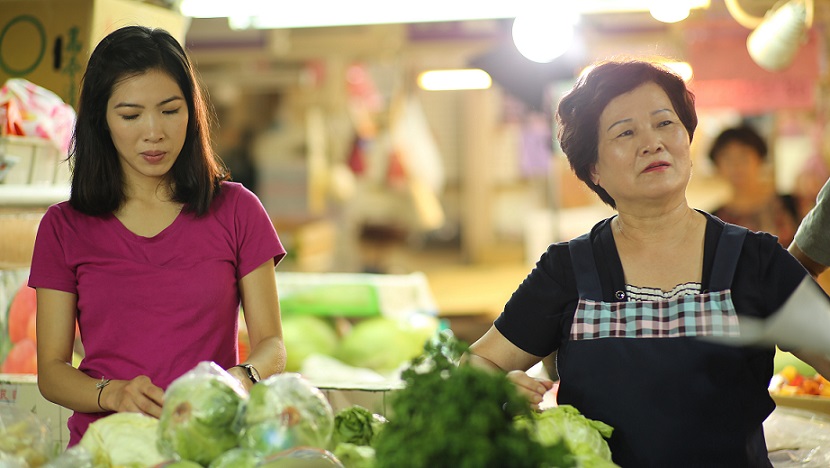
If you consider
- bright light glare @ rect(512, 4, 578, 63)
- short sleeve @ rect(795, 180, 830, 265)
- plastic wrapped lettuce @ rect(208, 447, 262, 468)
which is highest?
bright light glare @ rect(512, 4, 578, 63)

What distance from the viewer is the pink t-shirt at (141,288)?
2.10 meters

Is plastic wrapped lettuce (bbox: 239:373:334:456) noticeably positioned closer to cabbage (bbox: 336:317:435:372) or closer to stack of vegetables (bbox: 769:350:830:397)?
stack of vegetables (bbox: 769:350:830:397)

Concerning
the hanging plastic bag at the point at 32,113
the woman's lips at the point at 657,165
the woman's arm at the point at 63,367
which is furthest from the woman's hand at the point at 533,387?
the hanging plastic bag at the point at 32,113

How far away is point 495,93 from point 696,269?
30.3ft

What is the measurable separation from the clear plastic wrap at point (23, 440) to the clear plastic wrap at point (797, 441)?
5.67 ft

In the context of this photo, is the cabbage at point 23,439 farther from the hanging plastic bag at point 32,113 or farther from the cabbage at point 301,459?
the hanging plastic bag at point 32,113

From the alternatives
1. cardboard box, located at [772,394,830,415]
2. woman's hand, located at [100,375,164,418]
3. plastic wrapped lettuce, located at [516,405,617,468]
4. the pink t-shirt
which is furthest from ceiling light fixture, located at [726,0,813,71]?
woman's hand, located at [100,375,164,418]

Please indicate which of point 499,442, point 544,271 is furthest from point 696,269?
point 499,442

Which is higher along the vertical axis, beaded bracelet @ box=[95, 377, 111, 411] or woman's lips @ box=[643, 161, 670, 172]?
woman's lips @ box=[643, 161, 670, 172]

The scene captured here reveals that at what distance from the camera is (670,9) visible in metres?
3.93

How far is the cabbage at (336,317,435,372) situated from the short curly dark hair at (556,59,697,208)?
2.26 m

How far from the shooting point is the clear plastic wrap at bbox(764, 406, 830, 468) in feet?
7.82

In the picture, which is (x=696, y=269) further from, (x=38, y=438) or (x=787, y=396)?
(x=38, y=438)

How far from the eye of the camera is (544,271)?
220 cm
